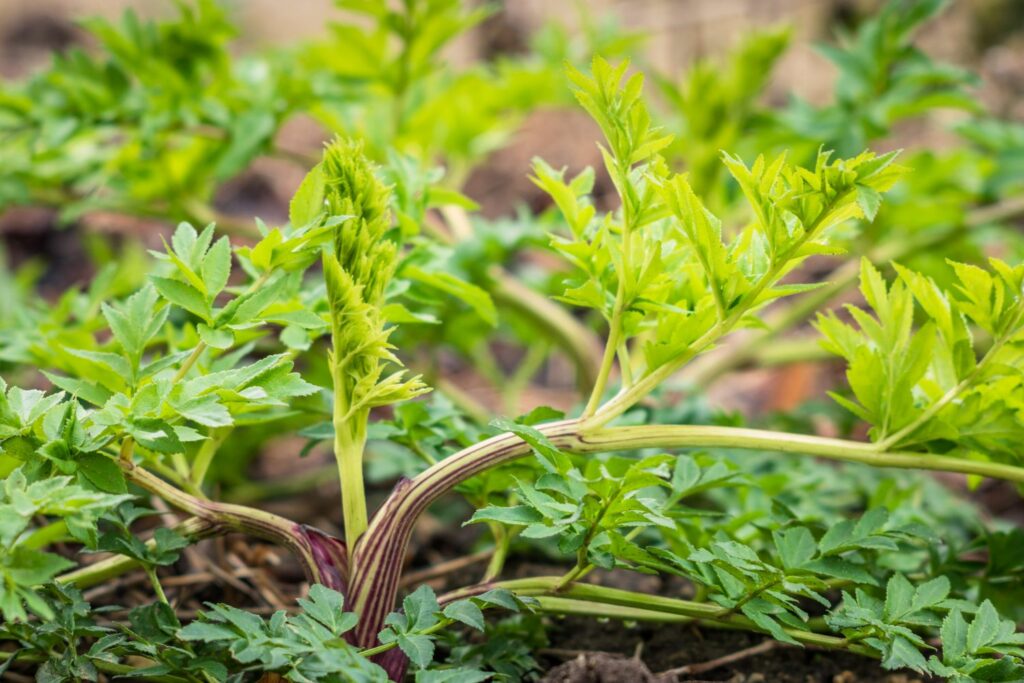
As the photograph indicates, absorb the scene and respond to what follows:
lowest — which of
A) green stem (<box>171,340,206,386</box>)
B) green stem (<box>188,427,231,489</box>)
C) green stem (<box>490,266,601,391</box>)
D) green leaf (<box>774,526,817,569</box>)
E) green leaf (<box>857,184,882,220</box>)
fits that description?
green stem (<box>490,266,601,391</box>)

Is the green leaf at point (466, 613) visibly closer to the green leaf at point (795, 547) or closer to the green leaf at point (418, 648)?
the green leaf at point (418, 648)

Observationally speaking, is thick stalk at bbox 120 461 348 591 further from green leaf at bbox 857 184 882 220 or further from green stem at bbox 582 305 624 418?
green leaf at bbox 857 184 882 220

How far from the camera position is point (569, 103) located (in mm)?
2094

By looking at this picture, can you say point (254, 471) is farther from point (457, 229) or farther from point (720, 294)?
point (720, 294)

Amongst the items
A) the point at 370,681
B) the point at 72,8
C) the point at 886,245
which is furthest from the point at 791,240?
the point at 72,8

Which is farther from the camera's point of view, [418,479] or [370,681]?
[418,479]

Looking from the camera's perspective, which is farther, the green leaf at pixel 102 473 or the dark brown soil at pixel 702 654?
the dark brown soil at pixel 702 654

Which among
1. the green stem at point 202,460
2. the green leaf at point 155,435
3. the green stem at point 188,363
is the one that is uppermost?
the green stem at point 188,363

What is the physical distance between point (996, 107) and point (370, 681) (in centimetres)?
305

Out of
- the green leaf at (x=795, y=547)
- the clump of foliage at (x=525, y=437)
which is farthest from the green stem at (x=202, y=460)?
the green leaf at (x=795, y=547)

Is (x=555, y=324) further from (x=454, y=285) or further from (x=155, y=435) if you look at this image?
(x=155, y=435)

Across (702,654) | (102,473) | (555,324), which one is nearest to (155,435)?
(102,473)

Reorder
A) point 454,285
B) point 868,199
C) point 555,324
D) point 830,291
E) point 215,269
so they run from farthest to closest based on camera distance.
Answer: point 555,324 < point 830,291 < point 454,285 < point 215,269 < point 868,199

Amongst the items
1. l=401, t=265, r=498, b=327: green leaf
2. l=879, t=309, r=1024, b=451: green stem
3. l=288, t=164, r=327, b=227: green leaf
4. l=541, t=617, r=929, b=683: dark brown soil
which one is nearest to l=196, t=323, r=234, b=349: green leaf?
l=288, t=164, r=327, b=227: green leaf
